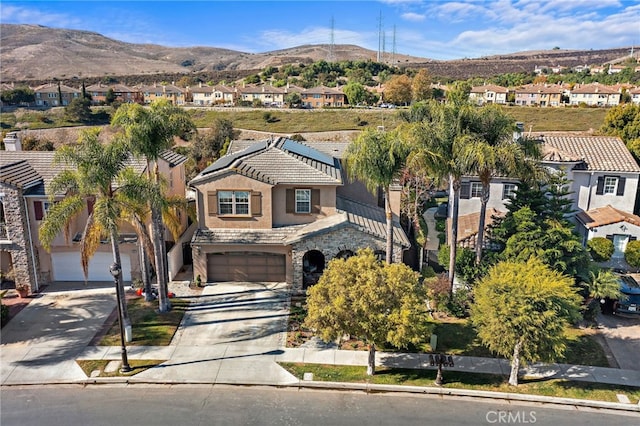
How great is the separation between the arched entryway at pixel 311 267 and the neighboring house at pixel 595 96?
9983 centimetres

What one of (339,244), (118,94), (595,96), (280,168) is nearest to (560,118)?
(595,96)

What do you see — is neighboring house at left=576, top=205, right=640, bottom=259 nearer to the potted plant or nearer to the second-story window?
the second-story window

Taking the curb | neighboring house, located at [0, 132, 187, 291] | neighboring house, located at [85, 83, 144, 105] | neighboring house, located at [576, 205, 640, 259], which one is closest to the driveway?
the curb

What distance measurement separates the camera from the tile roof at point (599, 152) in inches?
1078

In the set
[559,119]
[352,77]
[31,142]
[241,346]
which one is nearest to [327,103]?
[352,77]

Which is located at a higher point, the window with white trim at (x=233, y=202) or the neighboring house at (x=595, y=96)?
the neighboring house at (x=595, y=96)

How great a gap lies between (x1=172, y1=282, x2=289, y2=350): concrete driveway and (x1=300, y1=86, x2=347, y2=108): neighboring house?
296 feet

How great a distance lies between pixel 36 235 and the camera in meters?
23.5

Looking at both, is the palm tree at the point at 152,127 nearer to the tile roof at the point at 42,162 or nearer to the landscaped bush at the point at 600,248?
the tile roof at the point at 42,162

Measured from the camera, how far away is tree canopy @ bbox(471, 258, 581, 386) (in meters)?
15.2

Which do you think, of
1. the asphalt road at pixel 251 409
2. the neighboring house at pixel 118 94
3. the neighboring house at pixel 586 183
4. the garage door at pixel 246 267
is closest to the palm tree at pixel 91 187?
the asphalt road at pixel 251 409

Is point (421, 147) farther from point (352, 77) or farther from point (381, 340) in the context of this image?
point (352, 77)

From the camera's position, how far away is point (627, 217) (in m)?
25.7

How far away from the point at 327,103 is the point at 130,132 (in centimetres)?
9536
